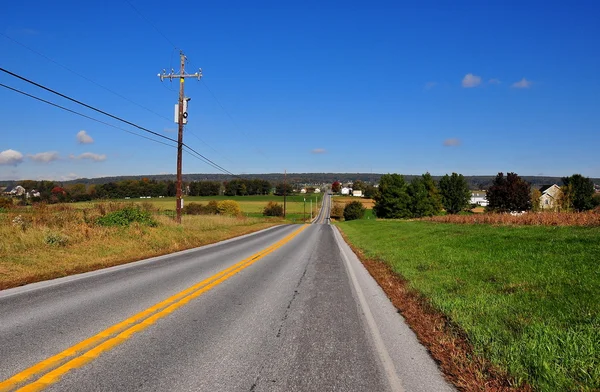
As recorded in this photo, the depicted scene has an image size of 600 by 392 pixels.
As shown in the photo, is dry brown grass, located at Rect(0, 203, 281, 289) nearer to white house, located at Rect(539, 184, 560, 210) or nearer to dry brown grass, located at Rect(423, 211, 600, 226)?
dry brown grass, located at Rect(423, 211, 600, 226)

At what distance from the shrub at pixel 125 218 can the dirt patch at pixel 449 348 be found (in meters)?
14.3

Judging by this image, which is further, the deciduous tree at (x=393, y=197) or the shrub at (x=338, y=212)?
the shrub at (x=338, y=212)

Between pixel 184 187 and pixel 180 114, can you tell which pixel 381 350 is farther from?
pixel 184 187

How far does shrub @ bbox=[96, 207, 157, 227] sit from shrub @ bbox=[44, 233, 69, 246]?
165 inches

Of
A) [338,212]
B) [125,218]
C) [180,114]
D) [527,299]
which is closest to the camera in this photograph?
[527,299]

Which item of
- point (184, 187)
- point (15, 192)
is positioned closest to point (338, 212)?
point (184, 187)

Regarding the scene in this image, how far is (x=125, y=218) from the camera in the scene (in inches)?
743

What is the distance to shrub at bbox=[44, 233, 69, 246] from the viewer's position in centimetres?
1313

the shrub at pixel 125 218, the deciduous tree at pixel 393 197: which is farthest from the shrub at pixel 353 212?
the shrub at pixel 125 218

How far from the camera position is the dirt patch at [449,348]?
387 cm

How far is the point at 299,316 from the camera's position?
6348mm

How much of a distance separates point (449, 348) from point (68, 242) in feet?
44.3

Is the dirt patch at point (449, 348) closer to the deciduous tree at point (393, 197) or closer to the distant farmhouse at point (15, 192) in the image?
the distant farmhouse at point (15, 192)

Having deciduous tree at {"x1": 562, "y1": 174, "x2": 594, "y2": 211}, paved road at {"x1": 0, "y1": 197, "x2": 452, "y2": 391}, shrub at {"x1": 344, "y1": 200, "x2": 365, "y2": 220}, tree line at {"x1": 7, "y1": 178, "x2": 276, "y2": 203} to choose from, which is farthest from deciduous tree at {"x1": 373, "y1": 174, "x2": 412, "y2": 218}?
paved road at {"x1": 0, "y1": 197, "x2": 452, "y2": 391}
